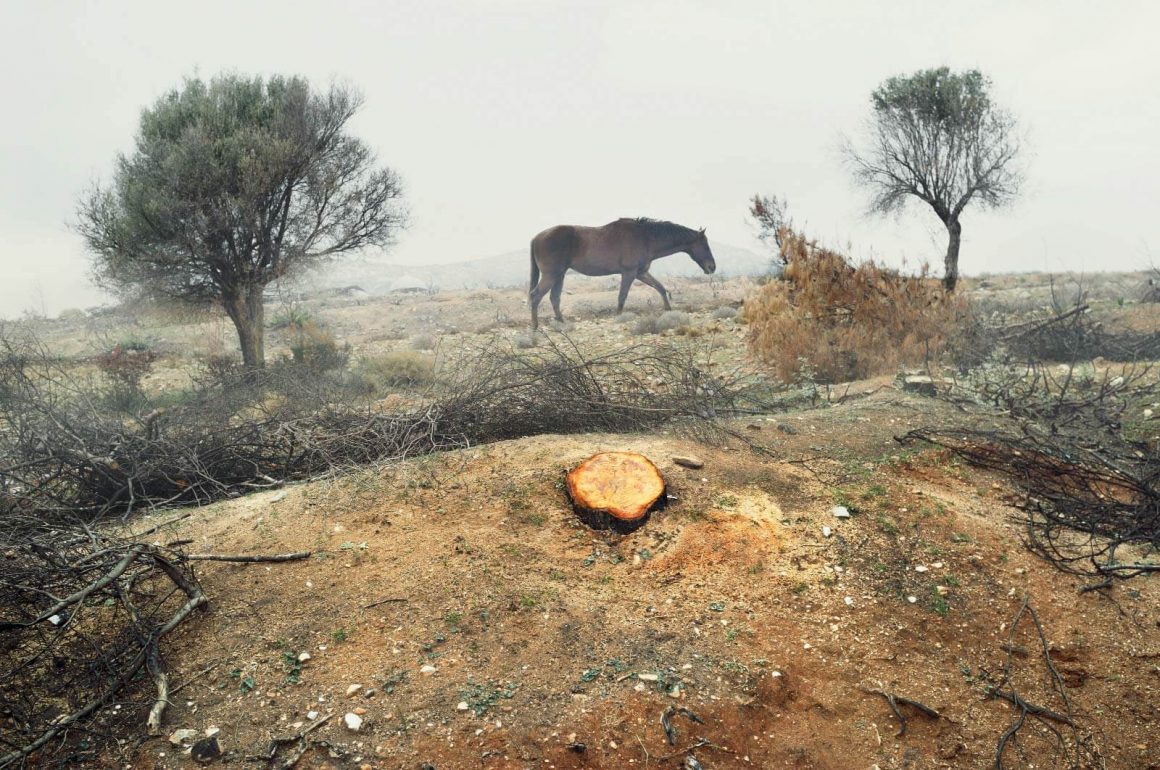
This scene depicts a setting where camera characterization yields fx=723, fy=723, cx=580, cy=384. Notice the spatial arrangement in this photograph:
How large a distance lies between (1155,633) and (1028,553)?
2.46 feet

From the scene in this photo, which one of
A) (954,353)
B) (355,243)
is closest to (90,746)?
(954,353)

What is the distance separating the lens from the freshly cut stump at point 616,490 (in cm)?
464

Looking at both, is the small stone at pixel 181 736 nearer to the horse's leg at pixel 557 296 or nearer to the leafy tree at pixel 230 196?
the leafy tree at pixel 230 196

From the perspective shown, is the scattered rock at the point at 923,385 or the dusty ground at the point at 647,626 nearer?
the dusty ground at the point at 647,626

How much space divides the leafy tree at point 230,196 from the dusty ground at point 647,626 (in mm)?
9757

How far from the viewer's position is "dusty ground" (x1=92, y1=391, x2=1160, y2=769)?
124 inches

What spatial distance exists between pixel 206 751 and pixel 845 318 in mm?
9828

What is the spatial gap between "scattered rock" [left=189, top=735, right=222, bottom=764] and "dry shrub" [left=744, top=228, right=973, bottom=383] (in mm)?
8447

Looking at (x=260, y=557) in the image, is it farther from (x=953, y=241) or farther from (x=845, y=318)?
(x=953, y=241)

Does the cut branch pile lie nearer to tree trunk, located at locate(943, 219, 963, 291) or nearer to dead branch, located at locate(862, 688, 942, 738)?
dead branch, located at locate(862, 688, 942, 738)

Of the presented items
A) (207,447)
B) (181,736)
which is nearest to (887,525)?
(181,736)

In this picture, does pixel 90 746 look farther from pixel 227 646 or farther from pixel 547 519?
pixel 547 519

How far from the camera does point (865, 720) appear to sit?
3291 mm

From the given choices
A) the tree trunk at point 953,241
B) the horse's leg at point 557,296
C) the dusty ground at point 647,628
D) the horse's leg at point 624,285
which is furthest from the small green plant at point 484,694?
the tree trunk at point 953,241
